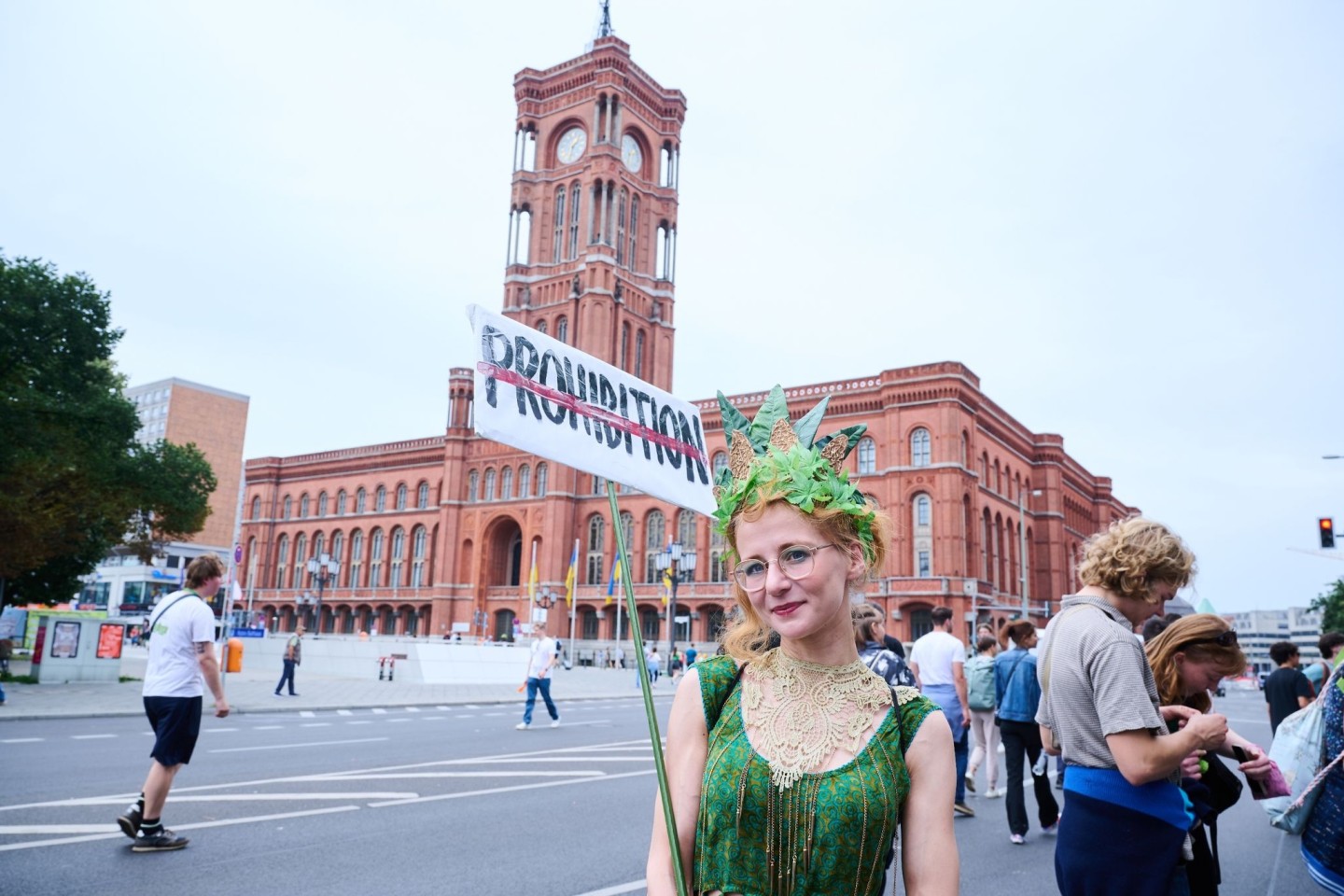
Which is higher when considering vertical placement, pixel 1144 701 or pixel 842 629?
pixel 842 629

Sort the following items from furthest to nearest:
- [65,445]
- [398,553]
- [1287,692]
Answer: [398,553], [65,445], [1287,692]

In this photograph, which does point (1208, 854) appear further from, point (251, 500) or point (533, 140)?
point (251, 500)

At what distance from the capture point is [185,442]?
328 feet

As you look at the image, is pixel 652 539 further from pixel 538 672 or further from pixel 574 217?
pixel 538 672

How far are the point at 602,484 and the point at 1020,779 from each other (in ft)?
166

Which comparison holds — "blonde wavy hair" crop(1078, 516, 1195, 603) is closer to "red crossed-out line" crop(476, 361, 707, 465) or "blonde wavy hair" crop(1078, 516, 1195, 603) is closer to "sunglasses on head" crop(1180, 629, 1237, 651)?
"sunglasses on head" crop(1180, 629, 1237, 651)

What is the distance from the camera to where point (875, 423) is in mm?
50312

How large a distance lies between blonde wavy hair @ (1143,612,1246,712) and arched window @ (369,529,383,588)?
7028 cm

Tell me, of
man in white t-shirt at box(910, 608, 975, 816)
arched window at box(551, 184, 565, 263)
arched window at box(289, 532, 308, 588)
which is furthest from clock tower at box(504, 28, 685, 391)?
man in white t-shirt at box(910, 608, 975, 816)

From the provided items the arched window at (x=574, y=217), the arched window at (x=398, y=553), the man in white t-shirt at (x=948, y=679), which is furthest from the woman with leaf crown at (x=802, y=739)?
the arched window at (x=398, y=553)

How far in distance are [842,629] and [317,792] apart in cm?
740

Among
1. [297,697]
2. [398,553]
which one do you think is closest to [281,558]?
[398,553]

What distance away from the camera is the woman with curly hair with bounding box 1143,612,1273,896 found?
10.0ft

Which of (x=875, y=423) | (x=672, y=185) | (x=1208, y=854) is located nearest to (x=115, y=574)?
(x=672, y=185)
